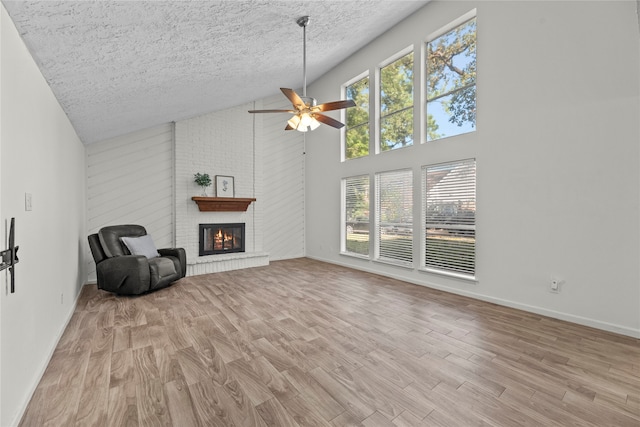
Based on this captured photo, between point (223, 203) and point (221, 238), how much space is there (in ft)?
2.50

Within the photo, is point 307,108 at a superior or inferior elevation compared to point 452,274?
superior

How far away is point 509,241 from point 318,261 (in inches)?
159

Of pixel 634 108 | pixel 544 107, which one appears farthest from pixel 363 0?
pixel 634 108

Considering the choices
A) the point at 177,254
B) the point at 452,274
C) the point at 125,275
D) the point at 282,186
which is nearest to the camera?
the point at 125,275

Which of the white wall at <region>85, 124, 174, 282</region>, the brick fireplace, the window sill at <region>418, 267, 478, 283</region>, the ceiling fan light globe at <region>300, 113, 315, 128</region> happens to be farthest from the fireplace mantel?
the window sill at <region>418, 267, 478, 283</region>

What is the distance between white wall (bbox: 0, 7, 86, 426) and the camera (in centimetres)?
144

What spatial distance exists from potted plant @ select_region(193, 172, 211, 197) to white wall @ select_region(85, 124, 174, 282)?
467mm

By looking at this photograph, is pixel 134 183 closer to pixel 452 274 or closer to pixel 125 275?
pixel 125 275

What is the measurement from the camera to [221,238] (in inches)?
233

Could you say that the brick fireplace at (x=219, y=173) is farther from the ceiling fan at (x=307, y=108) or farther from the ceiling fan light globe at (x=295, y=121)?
the ceiling fan light globe at (x=295, y=121)

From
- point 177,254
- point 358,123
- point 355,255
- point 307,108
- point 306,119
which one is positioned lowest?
point 355,255

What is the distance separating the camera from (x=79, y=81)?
242 centimetres

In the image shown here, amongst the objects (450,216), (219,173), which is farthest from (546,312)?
(219,173)

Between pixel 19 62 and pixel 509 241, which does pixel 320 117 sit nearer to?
pixel 19 62
